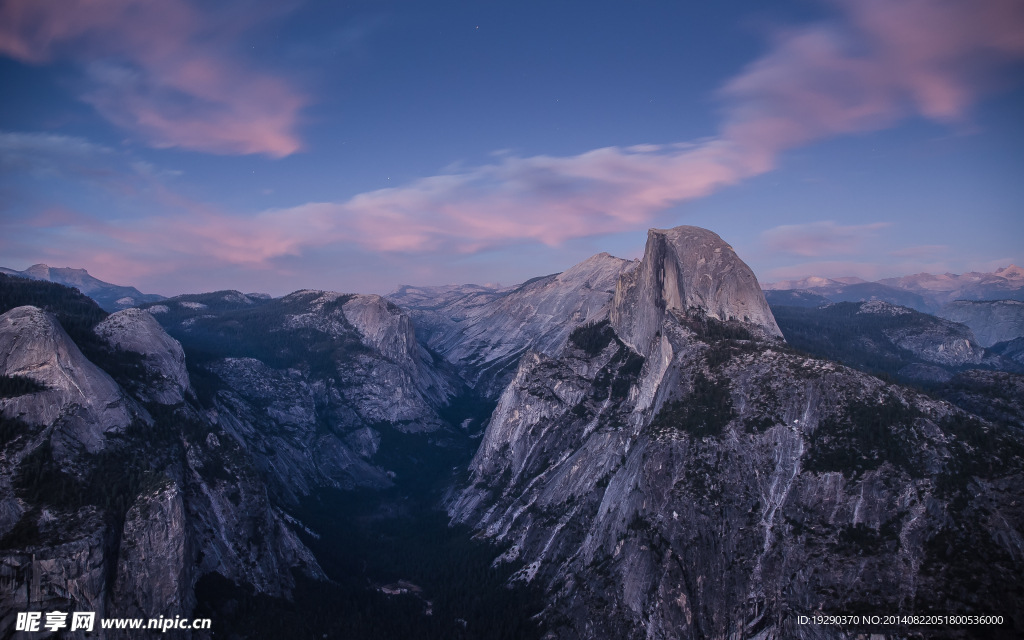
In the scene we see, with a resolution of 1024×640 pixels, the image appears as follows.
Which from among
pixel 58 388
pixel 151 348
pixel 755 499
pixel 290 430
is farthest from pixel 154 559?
pixel 290 430

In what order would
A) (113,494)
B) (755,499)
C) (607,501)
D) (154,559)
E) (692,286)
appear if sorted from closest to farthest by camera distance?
1. (154,559)
2. (113,494)
3. (755,499)
4. (607,501)
5. (692,286)

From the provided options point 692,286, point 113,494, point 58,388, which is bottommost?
point 113,494

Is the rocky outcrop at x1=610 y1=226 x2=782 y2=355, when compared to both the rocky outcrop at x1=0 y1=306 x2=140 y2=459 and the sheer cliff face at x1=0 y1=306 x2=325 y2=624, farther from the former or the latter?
the rocky outcrop at x1=0 y1=306 x2=140 y2=459

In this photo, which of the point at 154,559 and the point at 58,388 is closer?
the point at 154,559

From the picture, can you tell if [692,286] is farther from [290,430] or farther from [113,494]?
[290,430]

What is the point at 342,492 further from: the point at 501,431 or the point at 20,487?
the point at 20,487

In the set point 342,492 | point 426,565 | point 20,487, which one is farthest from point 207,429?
point 342,492
